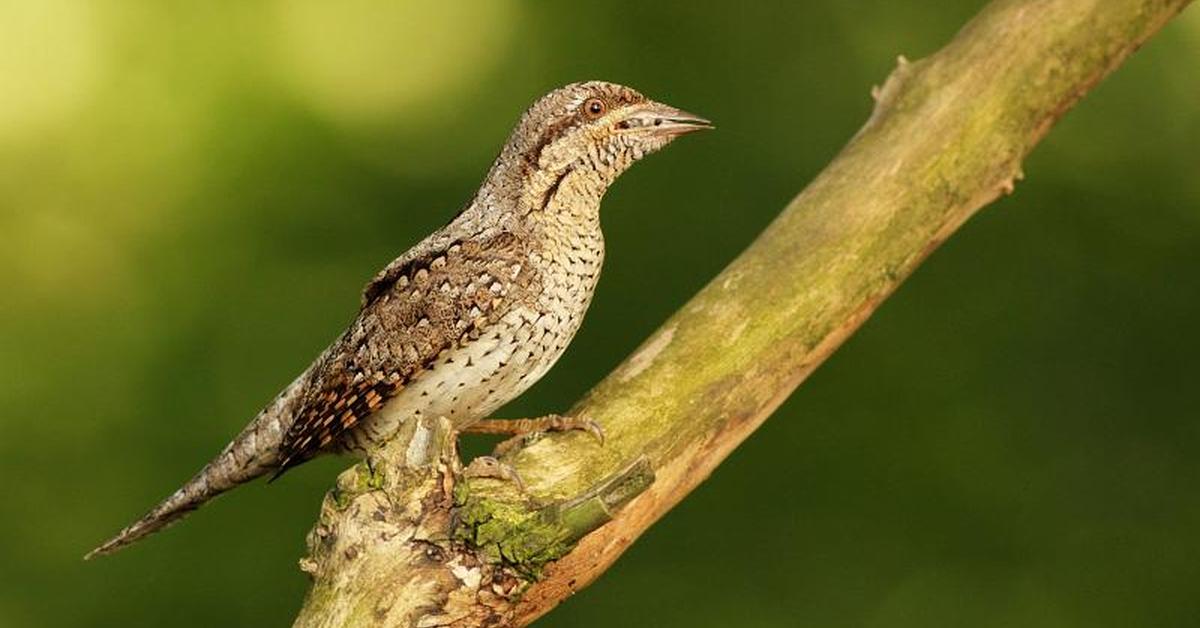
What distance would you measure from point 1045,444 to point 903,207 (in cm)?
A: 209

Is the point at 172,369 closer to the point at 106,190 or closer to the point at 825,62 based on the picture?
the point at 106,190

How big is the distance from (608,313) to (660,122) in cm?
195

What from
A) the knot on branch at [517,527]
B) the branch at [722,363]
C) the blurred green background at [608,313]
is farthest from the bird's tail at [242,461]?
the blurred green background at [608,313]

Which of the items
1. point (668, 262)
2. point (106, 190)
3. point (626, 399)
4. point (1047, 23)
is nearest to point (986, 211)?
point (668, 262)

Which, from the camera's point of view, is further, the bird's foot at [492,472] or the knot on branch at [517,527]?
the bird's foot at [492,472]

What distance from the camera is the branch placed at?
2.57 metres

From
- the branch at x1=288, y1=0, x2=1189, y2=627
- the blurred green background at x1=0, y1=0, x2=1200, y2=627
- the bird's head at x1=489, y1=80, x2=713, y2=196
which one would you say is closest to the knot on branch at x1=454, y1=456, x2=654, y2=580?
the branch at x1=288, y1=0, x2=1189, y2=627

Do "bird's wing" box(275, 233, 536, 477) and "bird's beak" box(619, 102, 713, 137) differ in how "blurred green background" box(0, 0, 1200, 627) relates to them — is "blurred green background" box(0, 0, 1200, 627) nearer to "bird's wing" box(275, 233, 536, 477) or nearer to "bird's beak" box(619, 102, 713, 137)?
"bird's wing" box(275, 233, 536, 477)

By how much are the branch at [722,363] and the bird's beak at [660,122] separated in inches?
15.4

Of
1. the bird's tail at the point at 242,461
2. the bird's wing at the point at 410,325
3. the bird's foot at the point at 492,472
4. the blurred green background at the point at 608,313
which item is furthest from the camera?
the blurred green background at the point at 608,313

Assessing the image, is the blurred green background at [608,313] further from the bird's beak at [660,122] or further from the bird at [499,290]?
the bird's beak at [660,122]

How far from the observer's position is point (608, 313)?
500 cm

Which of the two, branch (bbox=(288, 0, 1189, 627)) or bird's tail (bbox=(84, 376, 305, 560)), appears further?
bird's tail (bbox=(84, 376, 305, 560))

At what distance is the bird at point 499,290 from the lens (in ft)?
10.0
